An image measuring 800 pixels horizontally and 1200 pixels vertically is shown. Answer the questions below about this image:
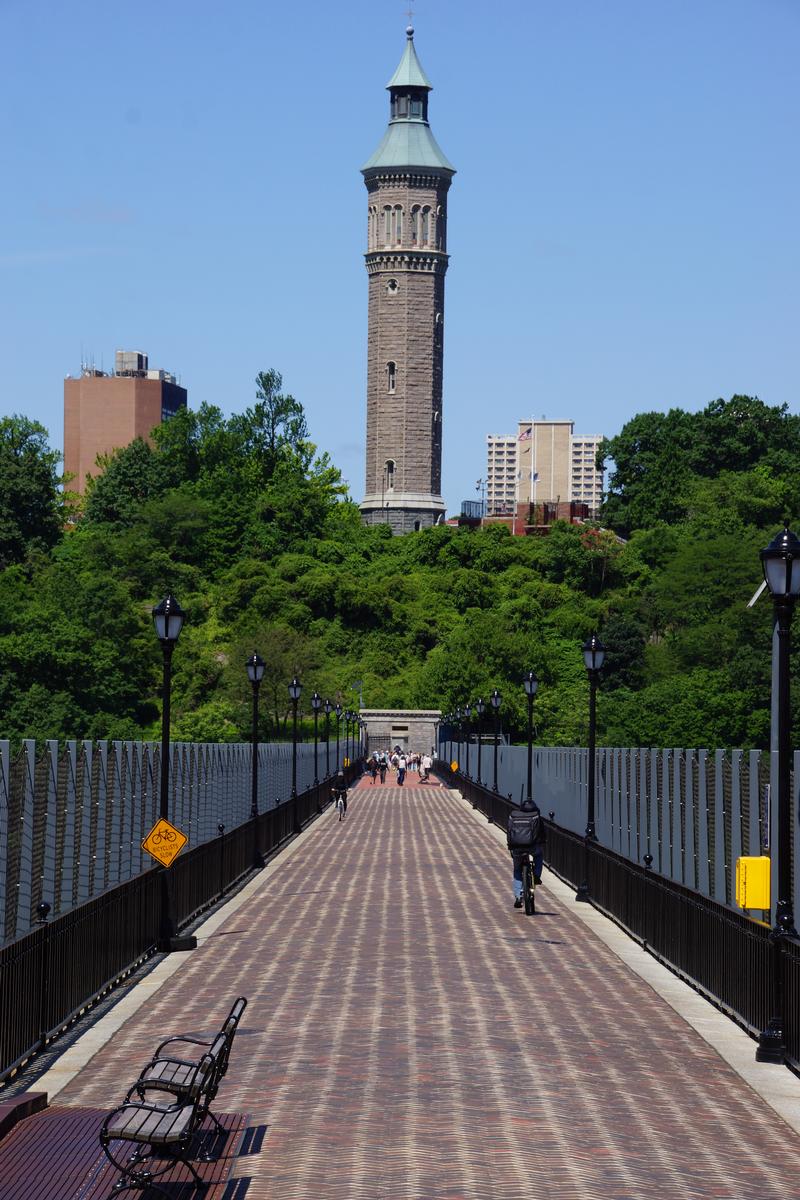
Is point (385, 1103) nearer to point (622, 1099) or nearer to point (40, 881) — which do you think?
point (622, 1099)

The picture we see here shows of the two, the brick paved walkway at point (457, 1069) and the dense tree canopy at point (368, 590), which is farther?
the dense tree canopy at point (368, 590)

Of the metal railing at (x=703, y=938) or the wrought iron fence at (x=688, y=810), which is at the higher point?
the wrought iron fence at (x=688, y=810)

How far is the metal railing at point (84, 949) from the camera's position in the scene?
1454cm

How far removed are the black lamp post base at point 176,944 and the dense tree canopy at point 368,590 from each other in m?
75.8

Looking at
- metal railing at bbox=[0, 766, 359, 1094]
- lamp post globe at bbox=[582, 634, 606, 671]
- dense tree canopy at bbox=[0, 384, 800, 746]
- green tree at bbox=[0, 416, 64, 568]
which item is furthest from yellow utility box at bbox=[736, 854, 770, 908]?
green tree at bbox=[0, 416, 64, 568]

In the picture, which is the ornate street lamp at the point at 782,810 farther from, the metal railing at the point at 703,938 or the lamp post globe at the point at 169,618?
the lamp post globe at the point at 169,618

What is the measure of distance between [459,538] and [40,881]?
133 metres

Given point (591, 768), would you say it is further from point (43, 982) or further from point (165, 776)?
point (43, 982)

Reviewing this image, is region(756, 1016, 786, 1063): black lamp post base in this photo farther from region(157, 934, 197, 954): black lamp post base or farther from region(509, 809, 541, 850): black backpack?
region(509, 809, 541, 850): black backpack

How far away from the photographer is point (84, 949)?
1764 centimetres

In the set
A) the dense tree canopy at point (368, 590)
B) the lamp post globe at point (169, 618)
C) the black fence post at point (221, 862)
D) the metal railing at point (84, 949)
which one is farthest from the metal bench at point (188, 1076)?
the dense tree canopy at point (368, 590)

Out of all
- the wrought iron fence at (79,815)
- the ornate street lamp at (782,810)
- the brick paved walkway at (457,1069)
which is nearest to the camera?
the brick paved walkway at (457,1069)

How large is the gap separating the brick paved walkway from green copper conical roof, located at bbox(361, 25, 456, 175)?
143 m

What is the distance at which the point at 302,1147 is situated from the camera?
12.2m
